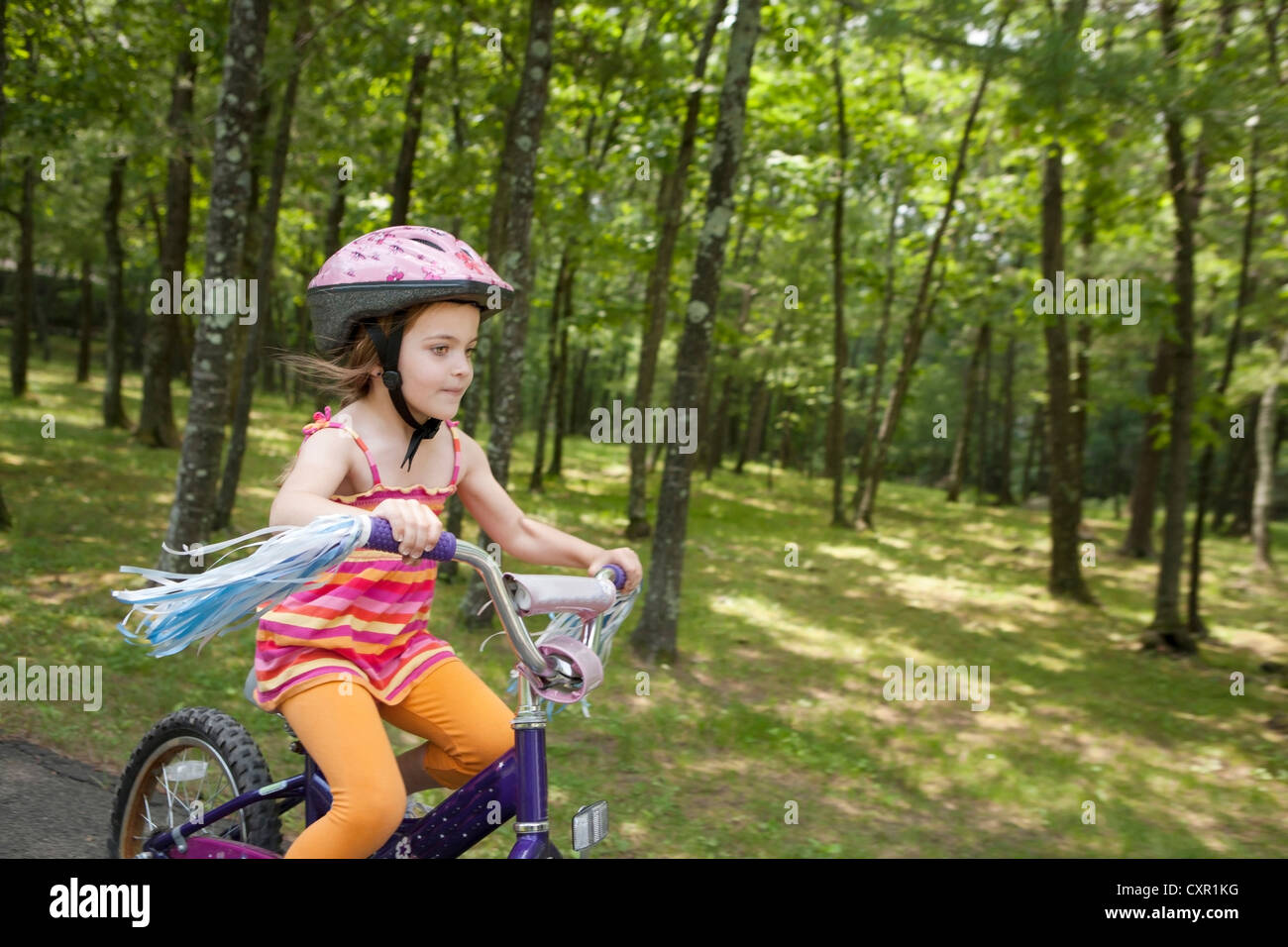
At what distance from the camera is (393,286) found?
8.36 ft

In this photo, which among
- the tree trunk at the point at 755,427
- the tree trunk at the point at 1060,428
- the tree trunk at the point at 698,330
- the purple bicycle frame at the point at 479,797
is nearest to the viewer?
the purple bicycle frame at the point at 479,797

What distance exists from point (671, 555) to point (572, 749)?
2.34 metres

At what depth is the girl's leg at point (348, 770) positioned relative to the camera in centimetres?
245

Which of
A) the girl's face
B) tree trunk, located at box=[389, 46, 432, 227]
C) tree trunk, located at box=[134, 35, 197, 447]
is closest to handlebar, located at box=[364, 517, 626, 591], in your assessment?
the girl's face

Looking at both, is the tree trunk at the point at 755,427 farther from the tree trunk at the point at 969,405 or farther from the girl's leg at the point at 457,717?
the girl's leg at the point at 457,717

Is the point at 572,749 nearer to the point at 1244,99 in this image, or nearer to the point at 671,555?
the point at 671,555

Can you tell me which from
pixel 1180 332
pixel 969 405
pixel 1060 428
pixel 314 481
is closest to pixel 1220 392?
pixel 1180 332

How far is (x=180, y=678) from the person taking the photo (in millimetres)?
6395

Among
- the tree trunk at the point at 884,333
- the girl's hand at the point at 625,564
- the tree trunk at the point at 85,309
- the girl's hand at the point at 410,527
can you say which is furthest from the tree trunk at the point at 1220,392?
the tree trunk at the point at 85,309

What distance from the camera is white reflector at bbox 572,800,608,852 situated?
2.30 meters

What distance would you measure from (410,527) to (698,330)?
640cm

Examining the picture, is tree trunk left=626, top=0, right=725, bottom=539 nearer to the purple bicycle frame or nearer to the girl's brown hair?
the girl's brown hair

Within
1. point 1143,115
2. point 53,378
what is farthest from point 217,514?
point 53,378

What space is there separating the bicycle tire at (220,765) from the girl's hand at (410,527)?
1.17 meters
